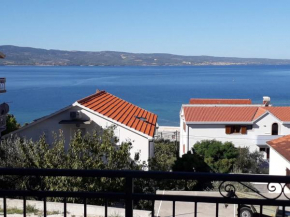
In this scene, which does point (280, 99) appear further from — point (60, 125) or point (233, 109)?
point (60, 125)

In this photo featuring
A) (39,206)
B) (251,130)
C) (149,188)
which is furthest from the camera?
(251,130)

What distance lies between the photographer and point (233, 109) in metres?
32.0

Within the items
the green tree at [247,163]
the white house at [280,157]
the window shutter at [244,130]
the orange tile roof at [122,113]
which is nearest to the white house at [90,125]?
the orange tile roof at [122,113]

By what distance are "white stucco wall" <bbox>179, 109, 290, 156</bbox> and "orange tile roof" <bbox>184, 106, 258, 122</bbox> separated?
1.70 ft

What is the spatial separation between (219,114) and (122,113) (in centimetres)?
1420

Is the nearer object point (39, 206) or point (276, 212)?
point (276, 212)

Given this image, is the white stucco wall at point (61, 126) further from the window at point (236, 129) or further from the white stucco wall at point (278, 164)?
the window at point (236, 129)

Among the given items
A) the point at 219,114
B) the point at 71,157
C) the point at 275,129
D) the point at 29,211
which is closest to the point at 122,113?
the point at 71,157

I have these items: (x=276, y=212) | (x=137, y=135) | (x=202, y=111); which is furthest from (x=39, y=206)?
(x=202, y=111)

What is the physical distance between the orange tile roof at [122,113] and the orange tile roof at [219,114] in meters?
10.2

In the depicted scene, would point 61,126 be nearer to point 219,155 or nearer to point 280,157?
point 280,157

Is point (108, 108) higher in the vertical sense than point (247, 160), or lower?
higher

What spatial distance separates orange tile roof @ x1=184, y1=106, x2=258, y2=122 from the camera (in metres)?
30.6

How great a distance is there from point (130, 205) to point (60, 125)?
14.4 meters
